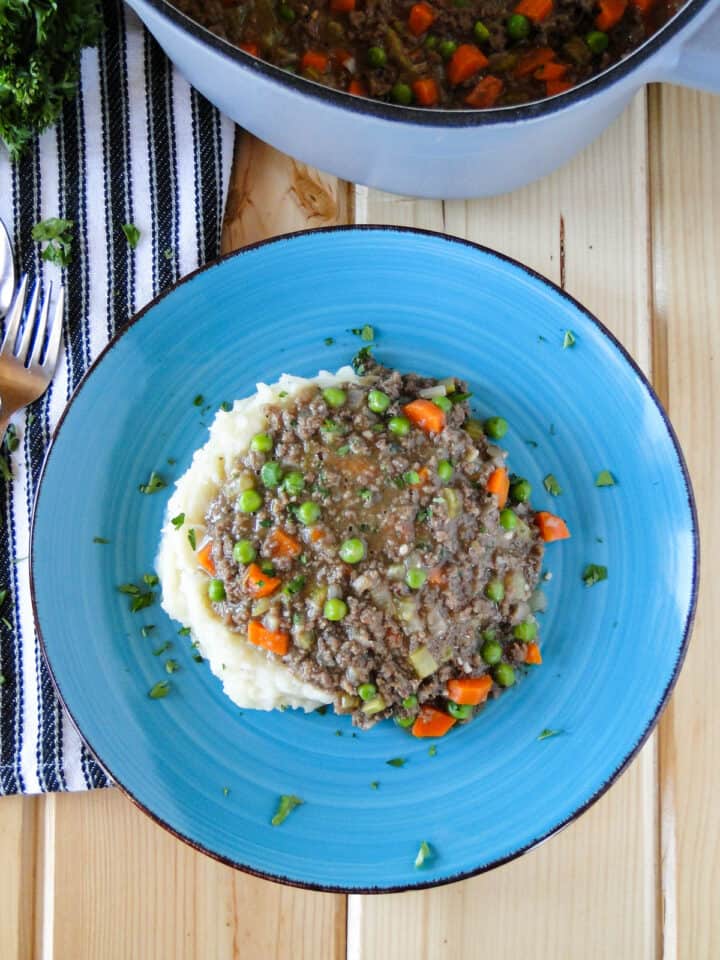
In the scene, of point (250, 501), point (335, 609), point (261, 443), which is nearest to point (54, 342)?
point (261, 443)

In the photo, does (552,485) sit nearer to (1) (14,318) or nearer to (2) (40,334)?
(2) (40,334)

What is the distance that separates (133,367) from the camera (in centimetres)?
361

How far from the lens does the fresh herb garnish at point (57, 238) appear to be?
148 inches

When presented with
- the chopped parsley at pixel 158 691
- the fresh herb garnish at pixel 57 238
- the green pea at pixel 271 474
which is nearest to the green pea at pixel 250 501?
the green pea at pixel 271 474

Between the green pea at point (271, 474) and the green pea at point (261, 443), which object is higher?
the green pea at point (261, 443)

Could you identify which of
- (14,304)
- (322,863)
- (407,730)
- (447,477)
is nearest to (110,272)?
(14,304)

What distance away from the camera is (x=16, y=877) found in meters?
3.77

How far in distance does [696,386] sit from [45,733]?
9.42 feet

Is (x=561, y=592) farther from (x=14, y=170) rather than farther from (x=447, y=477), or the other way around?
(x=14, y=170)

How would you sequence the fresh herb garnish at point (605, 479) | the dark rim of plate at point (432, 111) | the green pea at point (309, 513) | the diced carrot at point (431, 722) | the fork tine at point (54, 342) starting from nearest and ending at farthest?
the dark rim of plate at point (432, 111) → the green pea at point (309, 513) → the diced carrot at point (431, 722) → the fresh herb garnish at point (605, 479) → the fork tine at point (54, 342)

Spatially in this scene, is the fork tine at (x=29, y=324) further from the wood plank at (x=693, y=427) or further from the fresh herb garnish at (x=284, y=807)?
the wood plank at (x=693, y=427)

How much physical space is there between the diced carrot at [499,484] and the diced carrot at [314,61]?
148 centimetres

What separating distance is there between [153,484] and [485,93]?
1818 millimetres

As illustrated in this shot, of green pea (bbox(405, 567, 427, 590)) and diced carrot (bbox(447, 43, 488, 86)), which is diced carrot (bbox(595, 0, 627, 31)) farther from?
green pea (bbox(405, 567, 427, 590))
